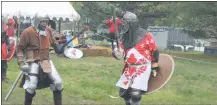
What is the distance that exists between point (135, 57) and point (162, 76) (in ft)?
2.03

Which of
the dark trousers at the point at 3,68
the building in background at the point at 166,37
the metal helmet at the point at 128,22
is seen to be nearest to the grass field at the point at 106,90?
the dark trousers at the point at 3,68

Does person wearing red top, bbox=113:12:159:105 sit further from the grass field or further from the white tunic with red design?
the grass field

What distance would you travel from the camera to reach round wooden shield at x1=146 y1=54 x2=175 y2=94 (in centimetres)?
677

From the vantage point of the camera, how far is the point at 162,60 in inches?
278

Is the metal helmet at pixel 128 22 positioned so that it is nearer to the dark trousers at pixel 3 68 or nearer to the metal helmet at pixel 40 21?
the metal helmet at pixel 40 21

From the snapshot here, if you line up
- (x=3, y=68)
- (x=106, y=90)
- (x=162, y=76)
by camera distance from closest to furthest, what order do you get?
(x=162, y=76)
(x=106, y=90)
(x=3, y=68)

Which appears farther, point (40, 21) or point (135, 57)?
point (40, 21)

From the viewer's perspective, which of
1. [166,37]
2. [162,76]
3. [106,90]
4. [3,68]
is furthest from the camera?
[166,37]

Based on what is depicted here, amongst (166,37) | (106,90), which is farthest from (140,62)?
(166,37)

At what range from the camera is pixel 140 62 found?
650 centimetres

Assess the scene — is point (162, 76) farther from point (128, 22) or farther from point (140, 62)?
point (128, 22)

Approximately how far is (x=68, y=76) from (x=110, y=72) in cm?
160

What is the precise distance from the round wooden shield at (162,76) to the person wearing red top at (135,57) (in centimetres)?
23


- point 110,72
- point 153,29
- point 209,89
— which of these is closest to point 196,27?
point 153,29
